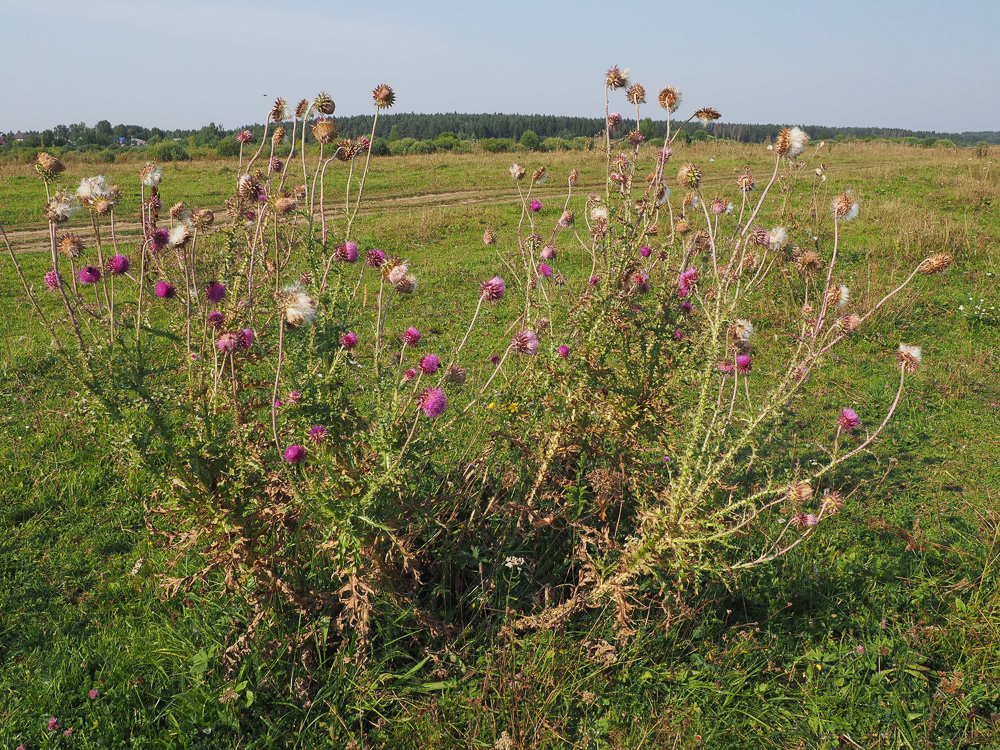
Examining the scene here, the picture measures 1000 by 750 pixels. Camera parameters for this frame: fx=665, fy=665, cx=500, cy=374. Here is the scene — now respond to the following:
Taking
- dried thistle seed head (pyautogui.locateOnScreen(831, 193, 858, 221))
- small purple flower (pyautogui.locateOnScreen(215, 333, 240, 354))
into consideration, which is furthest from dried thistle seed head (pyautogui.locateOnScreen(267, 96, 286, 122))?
dried thistle seed head (pyautogui.locateOnScreen(831, 193, 858, 221))

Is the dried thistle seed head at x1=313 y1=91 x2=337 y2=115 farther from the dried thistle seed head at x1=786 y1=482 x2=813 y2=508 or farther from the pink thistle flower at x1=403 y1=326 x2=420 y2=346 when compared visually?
the dried thistle seed head at x1=786 y1=482 x2=813 y2=508

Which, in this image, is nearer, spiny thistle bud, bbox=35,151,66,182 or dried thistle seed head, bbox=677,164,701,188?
spiny thistle bud, bbox=35,151,66,182

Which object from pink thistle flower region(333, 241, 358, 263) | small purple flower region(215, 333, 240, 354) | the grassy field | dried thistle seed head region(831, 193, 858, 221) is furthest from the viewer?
dried thistle seed head region(831, 193, 858, 221)

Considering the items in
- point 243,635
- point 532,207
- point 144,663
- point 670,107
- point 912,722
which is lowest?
point 912,722

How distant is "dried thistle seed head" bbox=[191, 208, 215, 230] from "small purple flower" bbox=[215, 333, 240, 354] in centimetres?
42

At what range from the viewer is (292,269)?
3.00m

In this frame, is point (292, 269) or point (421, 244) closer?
point (292, 269)

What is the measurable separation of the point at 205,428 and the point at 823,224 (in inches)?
331

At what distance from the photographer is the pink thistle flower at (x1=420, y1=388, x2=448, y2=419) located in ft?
6.48

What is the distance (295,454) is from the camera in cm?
199

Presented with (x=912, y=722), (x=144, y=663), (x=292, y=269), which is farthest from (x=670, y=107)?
(x=144, y=663)

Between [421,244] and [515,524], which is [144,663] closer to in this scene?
[515,524]

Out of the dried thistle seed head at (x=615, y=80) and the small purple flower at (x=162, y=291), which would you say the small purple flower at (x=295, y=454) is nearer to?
the small purple flower at (x=162, y=291)

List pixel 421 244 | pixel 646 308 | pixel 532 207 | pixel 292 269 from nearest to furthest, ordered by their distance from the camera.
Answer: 1. pixel 646 308
2. pixel 292 269
3. pixel 532 207
4. pixel 421 244
